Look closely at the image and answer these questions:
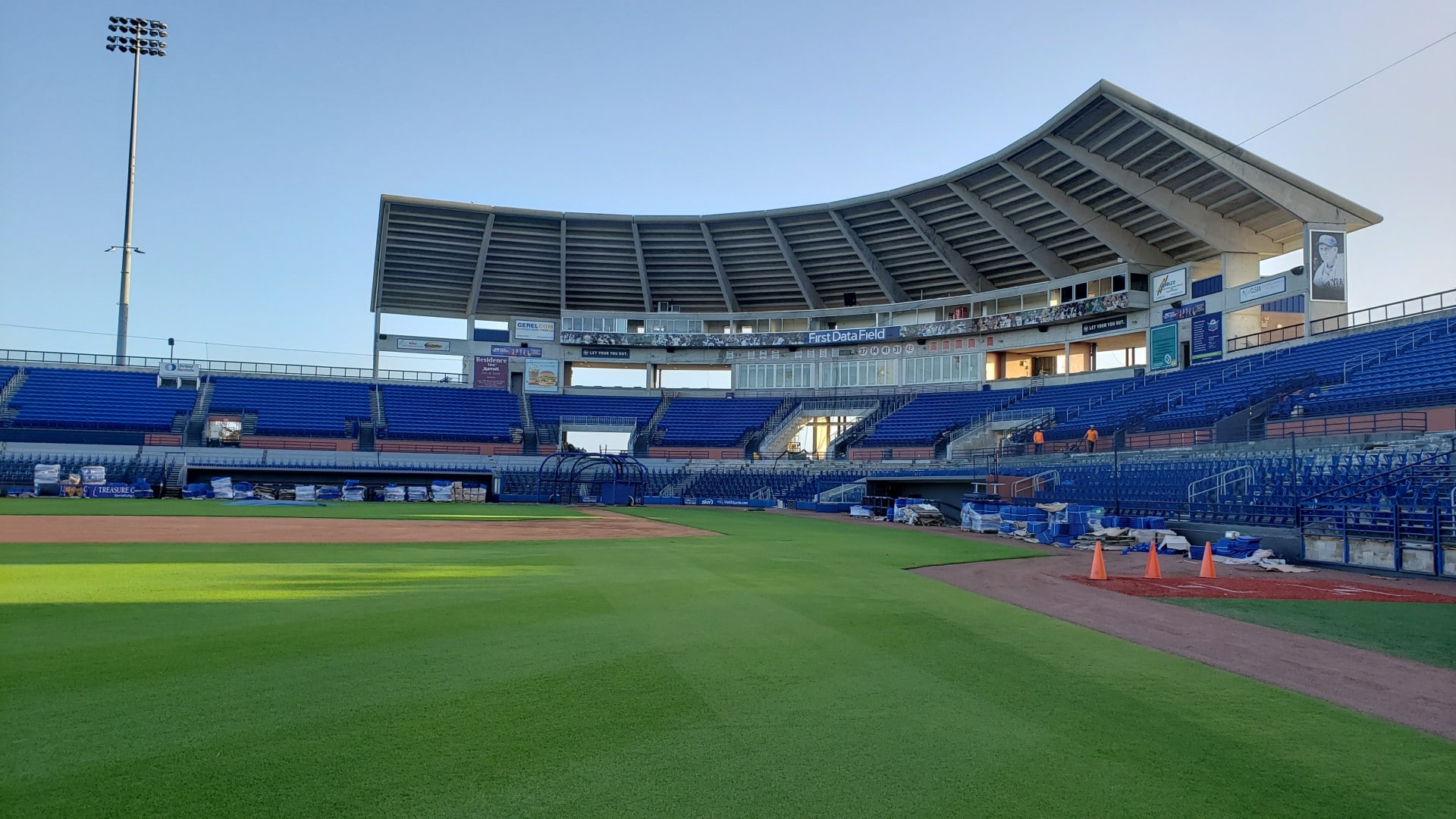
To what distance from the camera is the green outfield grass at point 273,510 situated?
28.0 meters

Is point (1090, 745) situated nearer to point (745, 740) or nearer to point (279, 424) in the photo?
point (745, 740)

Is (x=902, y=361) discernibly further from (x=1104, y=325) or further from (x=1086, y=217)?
(x=1086, y=217)

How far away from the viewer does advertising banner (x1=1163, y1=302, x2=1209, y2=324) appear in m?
42.3

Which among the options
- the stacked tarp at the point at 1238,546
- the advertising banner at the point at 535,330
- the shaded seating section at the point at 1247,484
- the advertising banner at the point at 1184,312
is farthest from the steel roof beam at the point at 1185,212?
the advertising banner at the point at 535,330

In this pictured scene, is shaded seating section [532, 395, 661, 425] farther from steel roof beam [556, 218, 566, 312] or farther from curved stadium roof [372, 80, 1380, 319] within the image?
steel roof beam [556, 218, 566, 312]

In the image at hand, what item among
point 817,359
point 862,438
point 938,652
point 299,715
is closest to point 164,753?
point 299,715

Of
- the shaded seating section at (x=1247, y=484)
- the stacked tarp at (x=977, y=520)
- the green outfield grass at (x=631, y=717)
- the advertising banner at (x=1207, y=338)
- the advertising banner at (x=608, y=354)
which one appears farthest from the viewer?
the advertising banner at (x=608, y=354)

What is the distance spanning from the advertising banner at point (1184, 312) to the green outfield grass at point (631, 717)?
1539 inches

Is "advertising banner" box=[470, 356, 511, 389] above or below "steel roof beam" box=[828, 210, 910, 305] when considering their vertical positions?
below

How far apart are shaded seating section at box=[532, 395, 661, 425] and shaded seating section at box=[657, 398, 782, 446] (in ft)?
5.42

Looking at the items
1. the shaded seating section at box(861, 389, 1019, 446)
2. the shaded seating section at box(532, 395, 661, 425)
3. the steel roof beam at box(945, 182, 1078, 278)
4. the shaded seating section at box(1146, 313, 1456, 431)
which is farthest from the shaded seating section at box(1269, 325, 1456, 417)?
the shaded seating section at box(532, 395, 661, 425)

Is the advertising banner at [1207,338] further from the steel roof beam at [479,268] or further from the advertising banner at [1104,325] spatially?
the steel roof beam at [479,268]

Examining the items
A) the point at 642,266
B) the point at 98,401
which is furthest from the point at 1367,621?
the point at 98,401

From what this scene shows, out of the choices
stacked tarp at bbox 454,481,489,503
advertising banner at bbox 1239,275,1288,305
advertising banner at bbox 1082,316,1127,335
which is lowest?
stacked tarp at bbox 454,481,489,503
